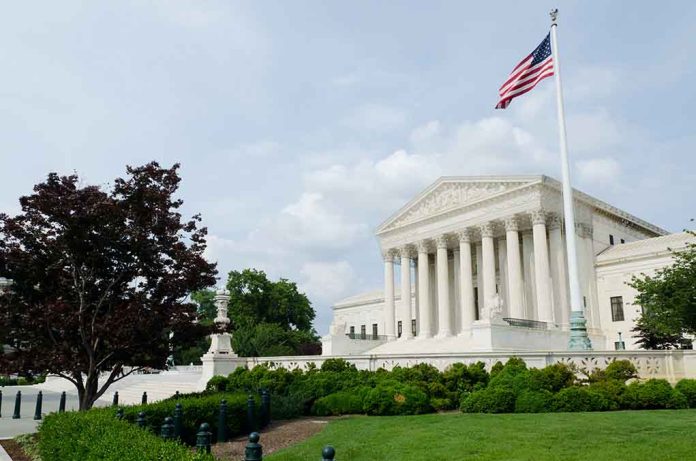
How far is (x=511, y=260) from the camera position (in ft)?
151

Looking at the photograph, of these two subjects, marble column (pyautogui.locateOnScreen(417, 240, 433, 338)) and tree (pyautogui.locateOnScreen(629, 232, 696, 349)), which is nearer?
tree (pyautogui.locateOnScreen(629, 232, 696, 349))

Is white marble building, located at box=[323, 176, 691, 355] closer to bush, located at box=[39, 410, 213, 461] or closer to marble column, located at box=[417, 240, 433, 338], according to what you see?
marble column, located at box=[417, 240, 433, 338]

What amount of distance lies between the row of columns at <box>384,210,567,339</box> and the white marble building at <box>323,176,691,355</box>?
0.09 meters

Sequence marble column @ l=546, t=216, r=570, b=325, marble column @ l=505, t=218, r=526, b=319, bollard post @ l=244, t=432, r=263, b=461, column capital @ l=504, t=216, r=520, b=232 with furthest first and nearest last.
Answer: column capital @ l=504, t=216, r=520, b=232
marble column @ l=546, t=216, r=570, b=325
marble column @ l=505, t=218, r=526, b=319
bollard post @ l=244, t=432, r=263, b=461

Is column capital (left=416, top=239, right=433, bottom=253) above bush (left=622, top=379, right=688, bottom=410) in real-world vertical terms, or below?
above

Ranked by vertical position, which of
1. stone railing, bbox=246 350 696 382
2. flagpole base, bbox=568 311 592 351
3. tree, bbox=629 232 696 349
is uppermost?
tree, bbox=629 232 696 349

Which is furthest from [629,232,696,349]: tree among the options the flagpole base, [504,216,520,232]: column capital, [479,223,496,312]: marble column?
[479,223,496,312]: marble column

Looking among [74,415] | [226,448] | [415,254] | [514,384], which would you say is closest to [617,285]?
[415,254]

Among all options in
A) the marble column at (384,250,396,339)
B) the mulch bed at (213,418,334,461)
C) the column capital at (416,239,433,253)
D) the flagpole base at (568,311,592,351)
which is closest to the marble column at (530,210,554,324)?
the column capital at (416,239,433,253)

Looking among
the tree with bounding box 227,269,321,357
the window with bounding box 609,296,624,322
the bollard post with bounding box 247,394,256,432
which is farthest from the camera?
the tree with bounding box 227,269,321,357

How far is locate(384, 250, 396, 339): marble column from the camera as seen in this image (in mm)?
56103

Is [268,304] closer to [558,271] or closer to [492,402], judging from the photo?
[558,271]

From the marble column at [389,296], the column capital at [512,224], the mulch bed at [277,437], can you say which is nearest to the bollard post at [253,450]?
the mulch bed at [277,437]

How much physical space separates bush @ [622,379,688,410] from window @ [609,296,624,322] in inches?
1293
